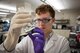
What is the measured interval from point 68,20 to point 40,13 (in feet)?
26.5

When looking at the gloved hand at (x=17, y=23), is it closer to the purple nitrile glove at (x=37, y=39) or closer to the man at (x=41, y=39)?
the man at (x=41, y=39)

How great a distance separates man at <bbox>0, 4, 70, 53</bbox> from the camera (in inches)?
Answer: 34.7

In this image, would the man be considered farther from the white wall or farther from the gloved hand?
the white wall

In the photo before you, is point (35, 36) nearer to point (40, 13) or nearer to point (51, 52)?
point (40, 13)

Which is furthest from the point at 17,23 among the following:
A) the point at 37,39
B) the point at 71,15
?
the point at 71,15

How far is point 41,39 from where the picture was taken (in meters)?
1.12

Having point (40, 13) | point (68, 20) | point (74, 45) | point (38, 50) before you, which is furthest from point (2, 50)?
point (68, 20)

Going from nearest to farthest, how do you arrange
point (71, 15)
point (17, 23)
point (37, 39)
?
point (17, 23)
point (37, 39)
point (71, 15)

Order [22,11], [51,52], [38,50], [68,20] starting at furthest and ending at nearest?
1. [68,20]
2. [51,52]
3. [38,50]
4. [22,11]

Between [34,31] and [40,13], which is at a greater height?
[40,13]

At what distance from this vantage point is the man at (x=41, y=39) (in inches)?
34.7

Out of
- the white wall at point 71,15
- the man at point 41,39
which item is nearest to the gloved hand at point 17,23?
the man at point 41,39

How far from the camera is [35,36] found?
112 centimetres

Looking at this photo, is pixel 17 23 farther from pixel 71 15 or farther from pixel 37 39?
pixel 71 15
